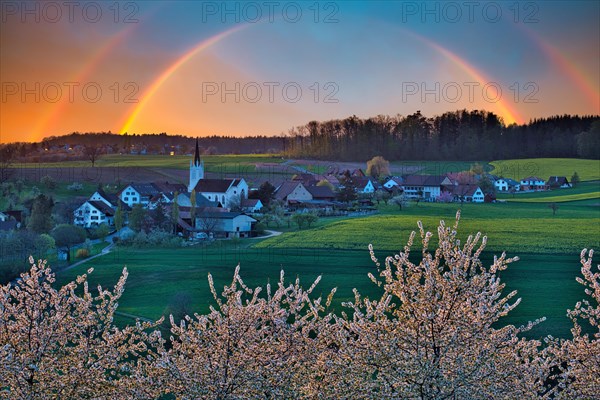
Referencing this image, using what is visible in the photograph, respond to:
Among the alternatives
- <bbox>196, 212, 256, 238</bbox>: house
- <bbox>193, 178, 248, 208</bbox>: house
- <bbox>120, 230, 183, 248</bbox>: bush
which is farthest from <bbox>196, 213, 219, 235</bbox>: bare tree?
<bbox>193, 178, 248, 208</bbox>: house

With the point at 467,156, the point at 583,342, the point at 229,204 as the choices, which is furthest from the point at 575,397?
the point at 467,156

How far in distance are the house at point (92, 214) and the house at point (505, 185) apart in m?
62.2

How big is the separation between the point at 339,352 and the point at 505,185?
96.0 meters

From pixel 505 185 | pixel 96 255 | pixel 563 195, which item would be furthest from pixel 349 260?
pixel 505 185

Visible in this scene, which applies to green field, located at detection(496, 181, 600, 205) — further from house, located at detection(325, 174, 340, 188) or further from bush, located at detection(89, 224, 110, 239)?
bush, located at detection(89, 224, 110, 239)

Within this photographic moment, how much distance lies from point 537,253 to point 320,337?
34926 millimetres

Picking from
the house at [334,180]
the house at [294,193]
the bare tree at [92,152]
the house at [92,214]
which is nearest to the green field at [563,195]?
the house at [334,180]

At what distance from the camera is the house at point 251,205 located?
79369mm

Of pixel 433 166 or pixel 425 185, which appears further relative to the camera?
pixel 433 166

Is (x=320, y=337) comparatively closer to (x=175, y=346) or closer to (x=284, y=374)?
(x=284, y=374)

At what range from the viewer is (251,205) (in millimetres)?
79875

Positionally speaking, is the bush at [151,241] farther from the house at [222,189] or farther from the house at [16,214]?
the house at [222,189]

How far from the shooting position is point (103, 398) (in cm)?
1150

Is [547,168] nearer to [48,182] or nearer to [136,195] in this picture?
[136,195]
